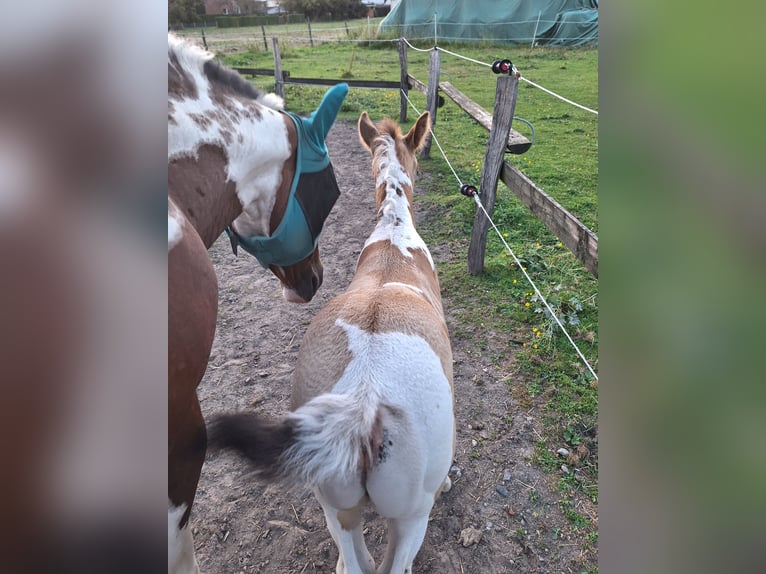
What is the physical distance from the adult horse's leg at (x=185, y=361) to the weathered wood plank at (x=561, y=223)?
5.76 ft

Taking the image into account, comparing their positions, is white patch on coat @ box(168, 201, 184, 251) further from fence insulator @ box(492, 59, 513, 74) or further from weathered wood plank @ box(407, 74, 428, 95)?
weathered wood plank @ box(407, 74, 428, 95)

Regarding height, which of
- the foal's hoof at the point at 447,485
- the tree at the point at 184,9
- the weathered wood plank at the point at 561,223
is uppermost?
the tree at the point at 184,9

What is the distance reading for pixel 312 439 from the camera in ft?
4.29

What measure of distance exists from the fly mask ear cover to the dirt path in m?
1.00

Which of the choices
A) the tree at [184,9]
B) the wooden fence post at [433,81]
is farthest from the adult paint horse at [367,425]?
the wooden fence post at [433,81]

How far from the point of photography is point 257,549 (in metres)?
2.12

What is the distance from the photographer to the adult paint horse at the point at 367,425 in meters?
1.29

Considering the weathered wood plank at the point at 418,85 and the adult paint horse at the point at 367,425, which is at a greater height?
the weathered wood plank at the point at 418,85

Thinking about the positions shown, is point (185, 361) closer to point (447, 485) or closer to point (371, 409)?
point (371, 409)

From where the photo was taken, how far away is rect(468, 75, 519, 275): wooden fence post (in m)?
3.22

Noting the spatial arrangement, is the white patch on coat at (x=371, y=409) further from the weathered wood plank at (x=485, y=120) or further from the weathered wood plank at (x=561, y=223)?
the weathered wood plank at (x=485, y=120)

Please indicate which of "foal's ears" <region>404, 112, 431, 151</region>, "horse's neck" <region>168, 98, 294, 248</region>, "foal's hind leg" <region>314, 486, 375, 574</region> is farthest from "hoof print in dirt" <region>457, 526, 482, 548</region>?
"foal's ears" <region>404, 112, 431, 151</region>

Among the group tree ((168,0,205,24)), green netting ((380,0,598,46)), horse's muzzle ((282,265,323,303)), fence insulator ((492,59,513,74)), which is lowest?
horse's muzzle ((282,265,323,303))

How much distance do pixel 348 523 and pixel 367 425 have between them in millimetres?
466
